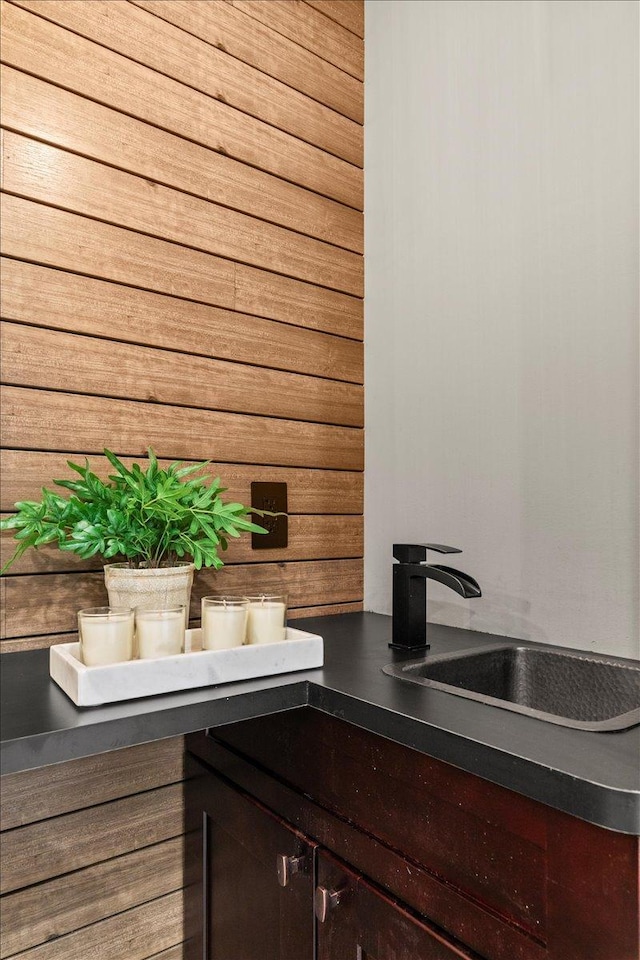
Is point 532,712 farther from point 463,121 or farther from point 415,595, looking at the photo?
point 463,121

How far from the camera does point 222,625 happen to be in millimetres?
1062

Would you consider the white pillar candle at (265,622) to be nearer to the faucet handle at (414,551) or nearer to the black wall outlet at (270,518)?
the faucet handle at (414,551)

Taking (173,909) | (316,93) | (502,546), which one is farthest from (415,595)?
(316,93)

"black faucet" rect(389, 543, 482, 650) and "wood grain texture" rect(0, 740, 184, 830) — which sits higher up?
"black faucet" rect(389, 543, 482, 650)

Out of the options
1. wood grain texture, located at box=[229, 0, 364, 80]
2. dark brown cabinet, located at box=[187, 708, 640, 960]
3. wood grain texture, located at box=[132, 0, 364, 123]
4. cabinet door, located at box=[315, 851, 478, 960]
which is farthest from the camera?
wood grain texture, located at box=[229, 0, 364, 80]

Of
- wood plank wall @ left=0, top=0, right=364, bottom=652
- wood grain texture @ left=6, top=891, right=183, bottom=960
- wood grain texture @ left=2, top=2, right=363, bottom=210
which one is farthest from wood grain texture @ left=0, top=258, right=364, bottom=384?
wood grain texture @ left=6, top=891, right=183, bottom=960

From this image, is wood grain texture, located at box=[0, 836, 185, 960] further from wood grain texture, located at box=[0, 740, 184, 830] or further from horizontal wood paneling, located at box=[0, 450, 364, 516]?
horizontal wood paneling, located at box=[0, 450, 364, 516]

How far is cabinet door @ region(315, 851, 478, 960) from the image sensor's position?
33.1 inches

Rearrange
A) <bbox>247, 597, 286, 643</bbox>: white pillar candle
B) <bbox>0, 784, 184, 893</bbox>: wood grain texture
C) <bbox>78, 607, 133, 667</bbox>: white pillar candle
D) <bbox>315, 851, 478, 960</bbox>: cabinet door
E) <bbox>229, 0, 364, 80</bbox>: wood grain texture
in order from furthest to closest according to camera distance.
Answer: <bbox>229, 0, 364, 80</bbox>: wood grain texture < <bbox>0, 784, 184, 893</bbox>: wood grain texture < <bbox>247, 597, 286, 643</bbox>: white pillar candle < <bbox>78, 607, 133, 667</bbox>: white pillar candle < <bbox>315, 851, 478, 960</bbox>: cabinet door

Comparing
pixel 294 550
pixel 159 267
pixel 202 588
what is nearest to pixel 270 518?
pixel 294 550

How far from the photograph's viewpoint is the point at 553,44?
54.4 inches

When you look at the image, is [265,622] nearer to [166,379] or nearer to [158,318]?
[166,379]

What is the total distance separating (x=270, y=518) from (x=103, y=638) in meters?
0.67

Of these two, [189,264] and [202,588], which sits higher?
[189,264]
